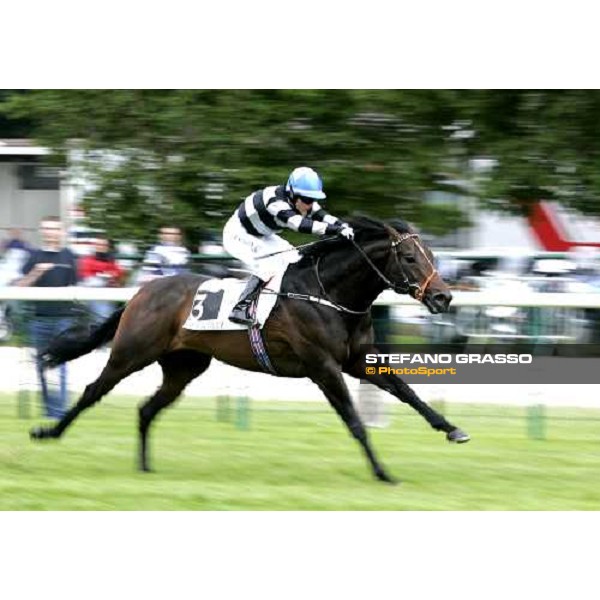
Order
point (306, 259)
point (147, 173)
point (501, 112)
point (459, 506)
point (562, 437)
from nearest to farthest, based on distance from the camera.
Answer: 1. point (459, 506)
2. point (306, 259)
3. point (562, 437)
4. point (501, 112)
5. point (147, 173)

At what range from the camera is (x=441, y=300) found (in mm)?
7504

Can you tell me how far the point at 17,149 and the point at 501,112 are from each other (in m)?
14.0

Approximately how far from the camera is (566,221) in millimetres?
17141

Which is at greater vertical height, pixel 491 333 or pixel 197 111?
pixel 197 111

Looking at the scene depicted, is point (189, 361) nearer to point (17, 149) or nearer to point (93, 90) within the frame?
point (93, 90)

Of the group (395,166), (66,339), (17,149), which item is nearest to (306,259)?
(66,339)

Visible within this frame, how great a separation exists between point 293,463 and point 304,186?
1.87 metres

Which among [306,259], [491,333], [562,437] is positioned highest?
[306,259]

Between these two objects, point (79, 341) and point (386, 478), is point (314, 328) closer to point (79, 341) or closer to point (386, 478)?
point (386, 478)

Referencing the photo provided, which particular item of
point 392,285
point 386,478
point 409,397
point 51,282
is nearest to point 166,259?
point 51,282

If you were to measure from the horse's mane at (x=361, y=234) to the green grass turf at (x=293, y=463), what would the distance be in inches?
52.8

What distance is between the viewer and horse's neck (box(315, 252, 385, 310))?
7.82m

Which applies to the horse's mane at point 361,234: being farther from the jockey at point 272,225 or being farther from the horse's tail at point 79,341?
the horse's tail at point 79,341

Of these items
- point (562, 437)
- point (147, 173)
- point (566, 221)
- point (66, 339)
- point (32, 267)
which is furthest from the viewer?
point (566, 221)
